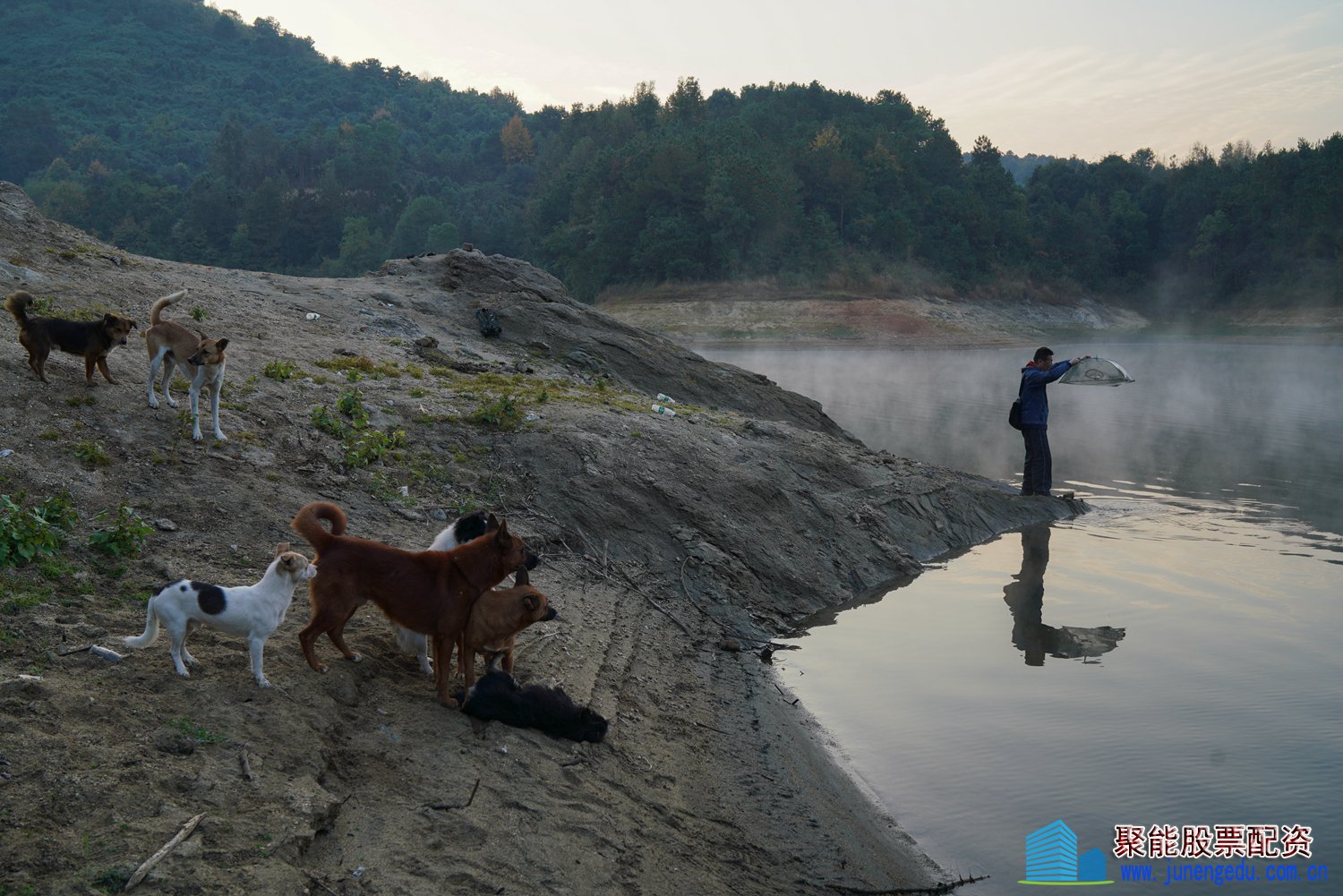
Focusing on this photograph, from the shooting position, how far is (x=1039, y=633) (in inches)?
412

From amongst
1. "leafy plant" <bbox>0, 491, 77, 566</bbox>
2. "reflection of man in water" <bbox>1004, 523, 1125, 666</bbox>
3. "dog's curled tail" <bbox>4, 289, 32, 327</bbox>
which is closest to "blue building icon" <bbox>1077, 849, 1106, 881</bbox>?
"reflection of man in water" <bbox>1004, 523, 1125, 666</bbox>

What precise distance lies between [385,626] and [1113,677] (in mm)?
6594

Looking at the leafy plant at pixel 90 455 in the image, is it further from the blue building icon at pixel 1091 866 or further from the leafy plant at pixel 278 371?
the blue building icon at pixel 1091 866

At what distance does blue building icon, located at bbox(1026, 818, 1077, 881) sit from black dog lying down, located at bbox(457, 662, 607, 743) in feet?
9.27

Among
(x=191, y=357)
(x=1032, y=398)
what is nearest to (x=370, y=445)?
(x=191, y=357)

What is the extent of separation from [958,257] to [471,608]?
85605 millimetres

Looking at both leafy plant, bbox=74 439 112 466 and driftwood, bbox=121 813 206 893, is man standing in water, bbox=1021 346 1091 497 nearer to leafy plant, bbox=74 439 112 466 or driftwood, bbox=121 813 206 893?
leafy plant, bbox=74 439 112 466

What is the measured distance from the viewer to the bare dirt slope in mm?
4570

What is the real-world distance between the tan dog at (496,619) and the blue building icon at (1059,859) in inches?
134

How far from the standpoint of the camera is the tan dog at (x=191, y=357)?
8.79 meters

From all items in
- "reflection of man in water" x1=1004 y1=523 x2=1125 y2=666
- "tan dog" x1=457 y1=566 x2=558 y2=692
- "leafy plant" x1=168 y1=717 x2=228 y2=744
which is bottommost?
"reflection of man in water" x1=1004 y1=523 x2=1125 y2=666

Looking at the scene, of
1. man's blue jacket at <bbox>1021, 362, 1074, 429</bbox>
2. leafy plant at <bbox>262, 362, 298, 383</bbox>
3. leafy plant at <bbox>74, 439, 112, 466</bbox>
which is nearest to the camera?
leafy plant at <bbox>74, 439, 112, 466</bbox>

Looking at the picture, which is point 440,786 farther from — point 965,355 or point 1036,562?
point 965,355

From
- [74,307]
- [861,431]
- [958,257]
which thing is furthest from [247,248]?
[74,307]
